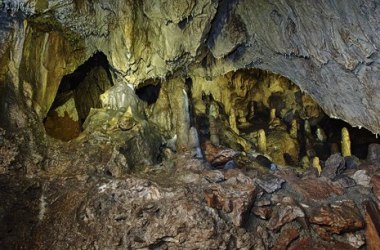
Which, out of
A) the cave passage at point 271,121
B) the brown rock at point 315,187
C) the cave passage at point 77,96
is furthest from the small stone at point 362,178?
the cave passage at point 77,96

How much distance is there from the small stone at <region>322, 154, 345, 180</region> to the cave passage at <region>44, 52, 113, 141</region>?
5.83 meters

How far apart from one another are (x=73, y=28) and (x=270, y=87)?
27.1 feet

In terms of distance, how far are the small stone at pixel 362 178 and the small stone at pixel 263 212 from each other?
70.4 inches

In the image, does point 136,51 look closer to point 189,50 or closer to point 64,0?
point 189,50

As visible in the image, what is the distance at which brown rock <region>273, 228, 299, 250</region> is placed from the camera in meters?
5.39

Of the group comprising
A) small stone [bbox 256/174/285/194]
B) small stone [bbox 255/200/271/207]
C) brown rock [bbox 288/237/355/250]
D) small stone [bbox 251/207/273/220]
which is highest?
small stone [bbox 256/174/285/194]

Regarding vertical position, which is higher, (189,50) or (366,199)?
(189,50)

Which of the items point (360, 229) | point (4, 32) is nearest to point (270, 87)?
point (360, 229)

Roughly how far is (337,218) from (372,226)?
21.9 inches

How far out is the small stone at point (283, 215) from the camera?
5.50 m

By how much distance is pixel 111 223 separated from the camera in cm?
528

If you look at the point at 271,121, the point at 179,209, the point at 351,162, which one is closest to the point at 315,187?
the point at 351,162

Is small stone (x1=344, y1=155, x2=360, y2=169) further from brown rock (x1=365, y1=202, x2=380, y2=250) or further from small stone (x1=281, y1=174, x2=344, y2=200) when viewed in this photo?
brown rock (x1=365, y1=202, x2=380, y2=250)

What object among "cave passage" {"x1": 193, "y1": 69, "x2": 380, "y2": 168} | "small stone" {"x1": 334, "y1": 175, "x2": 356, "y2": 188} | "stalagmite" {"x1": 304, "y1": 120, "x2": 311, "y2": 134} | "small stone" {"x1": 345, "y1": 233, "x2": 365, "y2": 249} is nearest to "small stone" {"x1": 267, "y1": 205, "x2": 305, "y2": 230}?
"small stone" {"x1": 345, "y1": 233, "x2": 365, "y2": 249}
